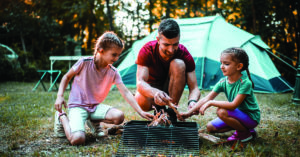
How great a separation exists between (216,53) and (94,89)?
188 inches

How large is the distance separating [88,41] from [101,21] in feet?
4.95

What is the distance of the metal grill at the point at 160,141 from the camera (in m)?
1.70

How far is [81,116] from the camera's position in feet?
7.16

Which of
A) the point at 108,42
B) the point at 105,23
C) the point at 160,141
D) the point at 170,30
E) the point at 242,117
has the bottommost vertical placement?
the point at 160,141

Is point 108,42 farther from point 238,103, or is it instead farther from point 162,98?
point 238,103

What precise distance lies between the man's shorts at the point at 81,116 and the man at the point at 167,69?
0.47m

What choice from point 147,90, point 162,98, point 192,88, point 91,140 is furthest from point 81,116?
point 192,88

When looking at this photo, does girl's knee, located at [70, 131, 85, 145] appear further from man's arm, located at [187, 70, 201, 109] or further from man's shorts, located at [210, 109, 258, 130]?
man's shorts, located at [210, 109, 258, 130]

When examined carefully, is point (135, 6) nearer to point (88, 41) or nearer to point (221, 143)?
point (88, 41)

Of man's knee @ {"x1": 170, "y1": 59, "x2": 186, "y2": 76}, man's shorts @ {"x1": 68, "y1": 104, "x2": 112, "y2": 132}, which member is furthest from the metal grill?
man's knee @ {"x1": 170, "y1": 59, "x2": 186, "y2": 76}

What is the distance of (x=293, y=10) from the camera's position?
332 inches

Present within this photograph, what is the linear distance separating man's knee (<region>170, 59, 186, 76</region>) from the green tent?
13.9 ft

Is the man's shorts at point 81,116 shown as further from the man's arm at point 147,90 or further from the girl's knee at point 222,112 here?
the girl's knee at point 222,112

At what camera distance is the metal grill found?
5.57ft
